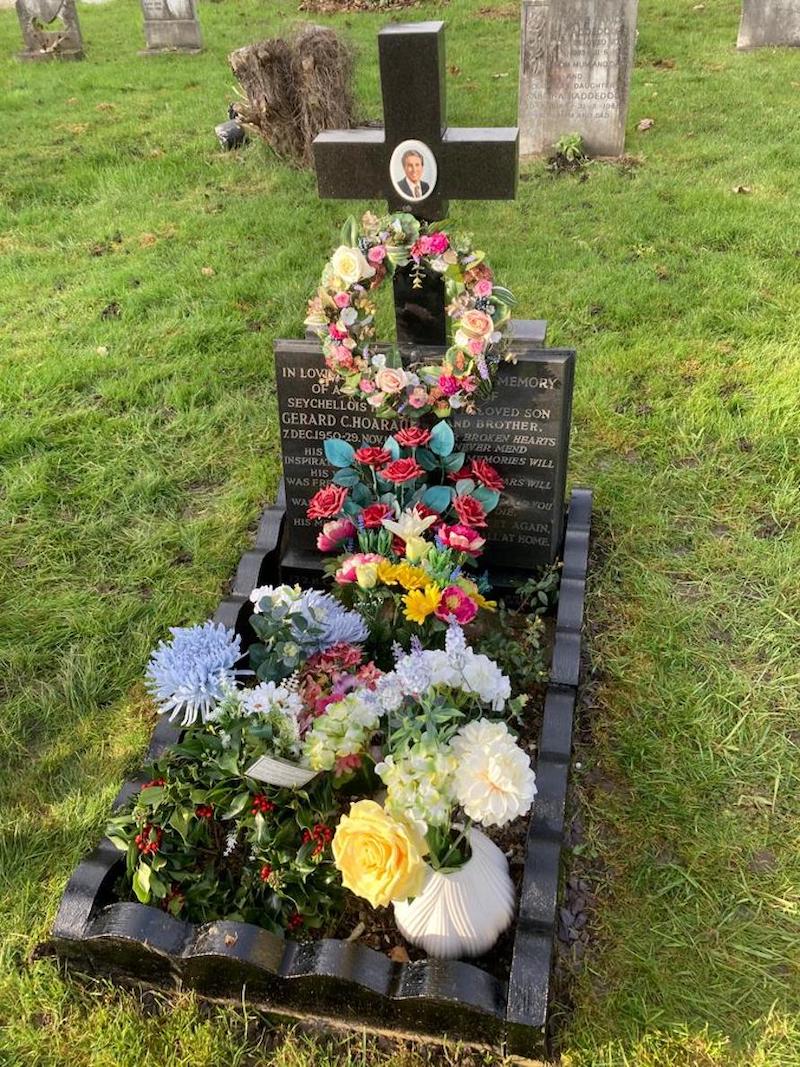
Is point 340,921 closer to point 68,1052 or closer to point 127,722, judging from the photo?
point 68,1052

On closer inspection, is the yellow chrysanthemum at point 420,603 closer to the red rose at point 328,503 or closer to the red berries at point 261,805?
the red rose at point 328,503

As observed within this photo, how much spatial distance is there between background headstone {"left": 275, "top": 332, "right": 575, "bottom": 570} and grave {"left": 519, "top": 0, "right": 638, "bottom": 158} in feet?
15.8

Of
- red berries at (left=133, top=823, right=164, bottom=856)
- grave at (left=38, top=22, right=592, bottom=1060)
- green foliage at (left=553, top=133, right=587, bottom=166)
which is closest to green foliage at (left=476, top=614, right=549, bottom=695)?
grave at (left=38, top=22, right=592, bottom=1060)

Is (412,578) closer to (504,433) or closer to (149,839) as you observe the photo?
(504,433)

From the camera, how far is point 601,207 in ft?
20.4

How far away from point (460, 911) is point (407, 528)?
3.79ft

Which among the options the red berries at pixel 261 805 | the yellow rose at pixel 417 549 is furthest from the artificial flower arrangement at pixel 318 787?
the yellow rose at pixel 417 549

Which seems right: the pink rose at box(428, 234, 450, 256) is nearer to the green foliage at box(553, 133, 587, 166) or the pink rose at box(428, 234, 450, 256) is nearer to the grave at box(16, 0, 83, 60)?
the green foliage at box(553, 133, 587, 166)

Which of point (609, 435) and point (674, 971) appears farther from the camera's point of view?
point (609, 435)

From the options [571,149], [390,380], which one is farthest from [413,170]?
[571,149]

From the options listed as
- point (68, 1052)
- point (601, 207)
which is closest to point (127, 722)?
point (68, 1052)

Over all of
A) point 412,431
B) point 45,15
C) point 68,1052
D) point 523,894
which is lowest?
point 68,1052

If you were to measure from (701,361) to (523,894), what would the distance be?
3156 millimetres

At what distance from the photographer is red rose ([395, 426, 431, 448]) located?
291 centimetres
